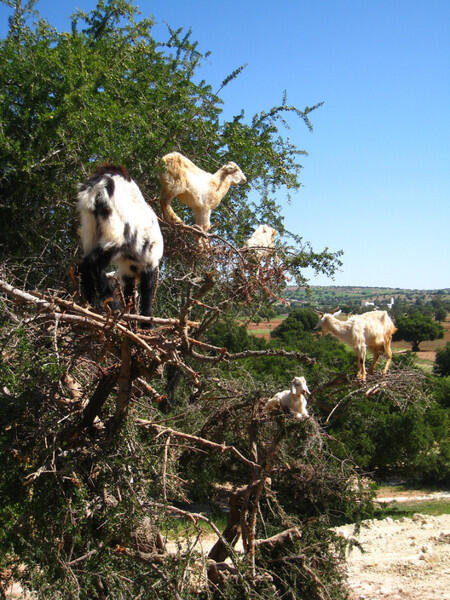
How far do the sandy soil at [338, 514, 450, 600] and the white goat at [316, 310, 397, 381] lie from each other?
213 cm

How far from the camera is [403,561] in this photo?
27.6ft

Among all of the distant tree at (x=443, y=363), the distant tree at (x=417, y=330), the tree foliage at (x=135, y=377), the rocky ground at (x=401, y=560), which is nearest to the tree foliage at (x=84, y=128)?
the tree foliage at (x=135, y=377)

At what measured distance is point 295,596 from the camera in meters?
5.23

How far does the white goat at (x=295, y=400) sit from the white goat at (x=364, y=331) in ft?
4.38

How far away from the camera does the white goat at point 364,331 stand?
269 inches

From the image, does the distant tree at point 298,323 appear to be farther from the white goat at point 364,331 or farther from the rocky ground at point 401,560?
A: the white goat at point 364,331

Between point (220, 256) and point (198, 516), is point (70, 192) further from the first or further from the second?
point (198, 516)

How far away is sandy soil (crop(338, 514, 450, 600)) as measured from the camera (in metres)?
7.34

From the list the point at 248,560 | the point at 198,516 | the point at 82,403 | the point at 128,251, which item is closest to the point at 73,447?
the point at 82,403

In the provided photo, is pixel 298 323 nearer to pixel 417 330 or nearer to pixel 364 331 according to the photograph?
pixel 417 330

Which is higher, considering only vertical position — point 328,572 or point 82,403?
point 82,403

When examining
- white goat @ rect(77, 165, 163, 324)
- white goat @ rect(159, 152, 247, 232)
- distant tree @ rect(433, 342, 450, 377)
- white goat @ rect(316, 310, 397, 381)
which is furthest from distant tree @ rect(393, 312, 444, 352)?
white goat @ rect(77, 165, 163, 324)


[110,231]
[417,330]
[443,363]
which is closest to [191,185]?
[110,231]

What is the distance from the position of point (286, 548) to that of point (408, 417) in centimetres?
819
